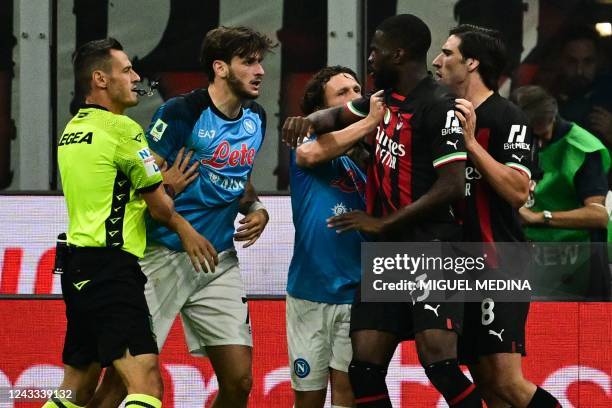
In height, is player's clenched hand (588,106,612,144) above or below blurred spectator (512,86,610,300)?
above

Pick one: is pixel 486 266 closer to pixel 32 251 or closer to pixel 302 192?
pixel 302 192

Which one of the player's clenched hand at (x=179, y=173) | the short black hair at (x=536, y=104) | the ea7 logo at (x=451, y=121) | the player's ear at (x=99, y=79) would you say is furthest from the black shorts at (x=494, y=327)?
the short black hair at (x=536, y=104)

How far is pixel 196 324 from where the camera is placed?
Answer: 24.1ft

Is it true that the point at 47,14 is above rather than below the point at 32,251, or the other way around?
above

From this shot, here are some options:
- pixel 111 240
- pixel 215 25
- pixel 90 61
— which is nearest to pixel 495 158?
pixel 111 240

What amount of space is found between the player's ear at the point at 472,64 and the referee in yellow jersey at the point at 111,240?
59.4 inches

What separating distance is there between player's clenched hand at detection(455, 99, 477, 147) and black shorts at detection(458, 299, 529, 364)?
78 centimetres

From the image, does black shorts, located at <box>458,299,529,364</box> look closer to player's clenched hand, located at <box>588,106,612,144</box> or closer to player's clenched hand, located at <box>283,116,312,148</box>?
player's clenched hand, located at <box>283,116,312,148</box>

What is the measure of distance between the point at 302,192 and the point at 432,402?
1.48 metres

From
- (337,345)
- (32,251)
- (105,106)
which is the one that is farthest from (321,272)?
(32,251)

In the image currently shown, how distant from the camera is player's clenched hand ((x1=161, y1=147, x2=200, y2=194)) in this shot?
7.14m

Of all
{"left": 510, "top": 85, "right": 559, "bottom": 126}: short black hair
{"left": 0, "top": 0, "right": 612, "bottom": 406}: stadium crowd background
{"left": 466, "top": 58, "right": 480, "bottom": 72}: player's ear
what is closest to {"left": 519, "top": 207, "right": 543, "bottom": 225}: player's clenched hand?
{"left": 510, "top": 85, "right": 559, "bottom": 126}: short black hair

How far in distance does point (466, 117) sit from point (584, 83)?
3354 mm

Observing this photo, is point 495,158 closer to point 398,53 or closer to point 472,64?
point 472,64
